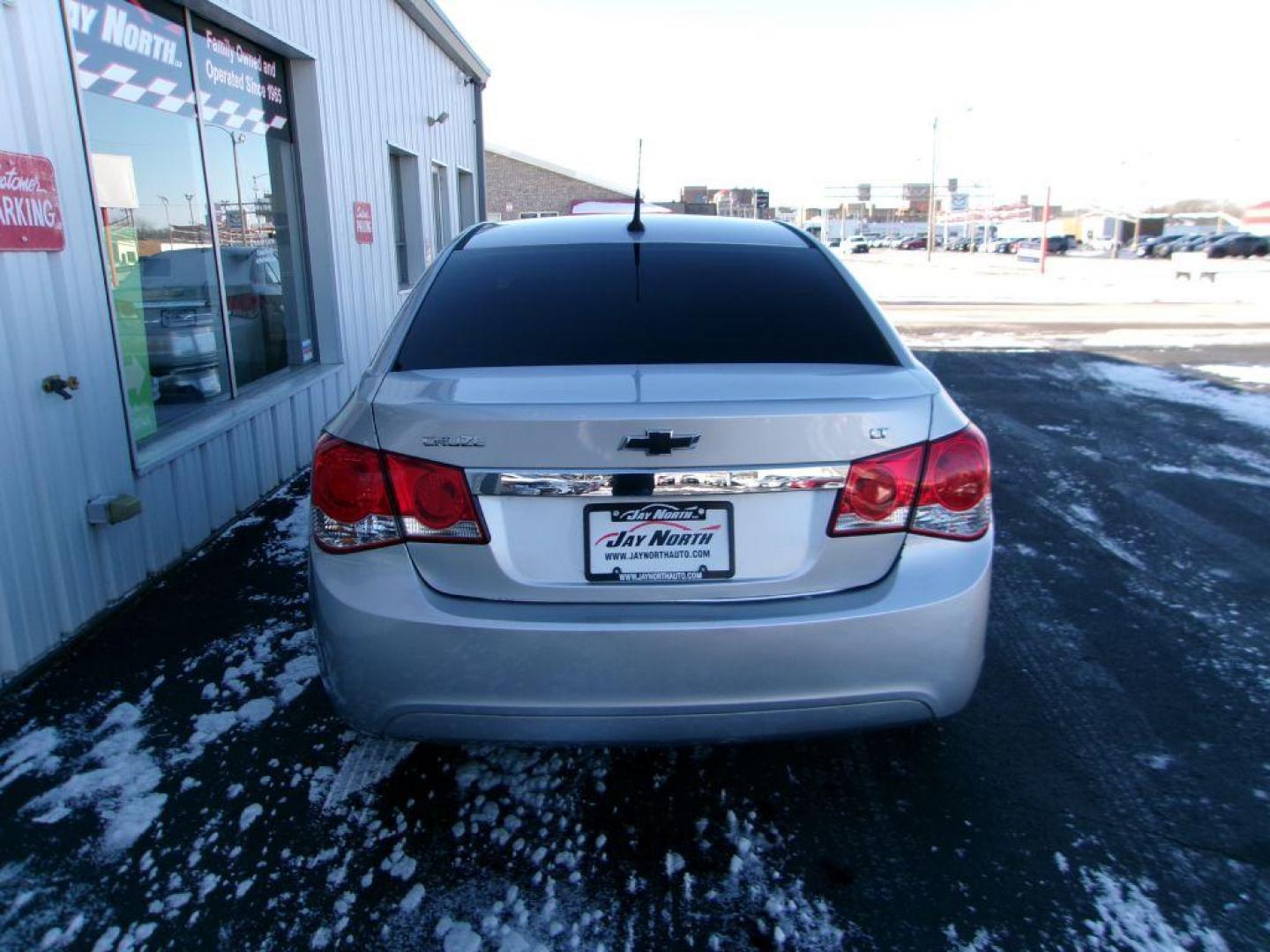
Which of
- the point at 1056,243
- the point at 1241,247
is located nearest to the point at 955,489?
the point at 1241,247

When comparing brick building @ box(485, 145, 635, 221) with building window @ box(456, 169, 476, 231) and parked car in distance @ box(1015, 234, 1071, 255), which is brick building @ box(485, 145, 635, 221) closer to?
building window @ box(456, 169, 476, 231)

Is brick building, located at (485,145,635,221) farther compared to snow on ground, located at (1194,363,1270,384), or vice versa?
brick building, located at (485,145,635,221)

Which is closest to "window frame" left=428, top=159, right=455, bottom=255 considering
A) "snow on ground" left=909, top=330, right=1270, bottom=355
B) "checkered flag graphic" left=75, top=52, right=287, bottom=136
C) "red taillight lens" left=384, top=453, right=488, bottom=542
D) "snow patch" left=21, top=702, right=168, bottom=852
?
"checkered flag graphic" left=75, top=52, right=287, bottom=136

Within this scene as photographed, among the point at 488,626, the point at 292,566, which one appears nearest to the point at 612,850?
the point at 488,626

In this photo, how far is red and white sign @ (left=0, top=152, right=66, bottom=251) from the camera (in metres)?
3.41

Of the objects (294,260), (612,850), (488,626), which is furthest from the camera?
(294,260)

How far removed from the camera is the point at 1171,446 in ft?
23.7

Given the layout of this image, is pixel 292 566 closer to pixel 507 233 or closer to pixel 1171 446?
pixel 507 233

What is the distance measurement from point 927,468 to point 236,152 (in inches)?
219

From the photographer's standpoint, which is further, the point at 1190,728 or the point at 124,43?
the point at 124,43

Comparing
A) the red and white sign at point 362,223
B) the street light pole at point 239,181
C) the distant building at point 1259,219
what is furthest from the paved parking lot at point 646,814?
the distant building at point 1259,219

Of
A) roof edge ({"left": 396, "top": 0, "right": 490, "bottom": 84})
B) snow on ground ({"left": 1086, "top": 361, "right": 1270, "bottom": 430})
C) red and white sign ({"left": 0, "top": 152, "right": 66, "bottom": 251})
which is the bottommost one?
snow on ground ({"left": 1086, "top": 361, "right": 1270, "bottom": 430})

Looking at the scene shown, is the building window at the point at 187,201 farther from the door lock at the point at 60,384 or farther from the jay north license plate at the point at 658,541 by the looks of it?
the jay north license plate at the point at 658,541

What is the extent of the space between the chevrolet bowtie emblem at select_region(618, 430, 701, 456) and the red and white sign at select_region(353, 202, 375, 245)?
6368 millimetres
